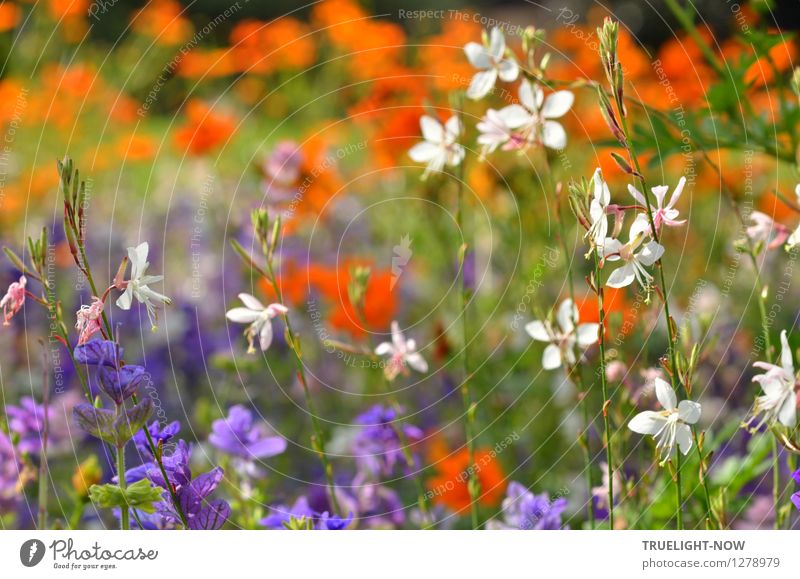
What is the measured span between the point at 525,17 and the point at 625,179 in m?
2.74

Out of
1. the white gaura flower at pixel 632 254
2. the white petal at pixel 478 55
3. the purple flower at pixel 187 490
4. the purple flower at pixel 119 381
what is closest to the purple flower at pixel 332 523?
the purple flower at pixel 187 490

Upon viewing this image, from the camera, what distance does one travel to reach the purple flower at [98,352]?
65 cm

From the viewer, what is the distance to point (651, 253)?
2.04 feet

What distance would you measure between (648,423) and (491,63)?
35cm

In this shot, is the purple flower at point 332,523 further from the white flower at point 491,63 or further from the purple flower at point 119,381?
the white flower at point 491,63

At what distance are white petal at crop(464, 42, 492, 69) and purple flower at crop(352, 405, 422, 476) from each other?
33 centimetres

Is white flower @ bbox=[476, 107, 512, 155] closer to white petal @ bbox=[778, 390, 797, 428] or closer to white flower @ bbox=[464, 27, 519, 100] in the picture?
white flower @ bbox=[464, 27, 519, 100]

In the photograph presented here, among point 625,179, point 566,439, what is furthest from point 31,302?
point 625,179

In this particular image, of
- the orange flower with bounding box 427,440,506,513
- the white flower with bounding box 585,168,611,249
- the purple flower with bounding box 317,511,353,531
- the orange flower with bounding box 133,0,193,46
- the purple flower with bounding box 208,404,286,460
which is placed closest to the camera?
the white flower with bounding box 585,168,611,249

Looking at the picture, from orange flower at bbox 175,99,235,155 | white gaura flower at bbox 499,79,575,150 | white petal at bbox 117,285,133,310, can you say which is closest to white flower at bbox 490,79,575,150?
white gaura flower at bbox 499,79,575,150

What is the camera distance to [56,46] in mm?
2875

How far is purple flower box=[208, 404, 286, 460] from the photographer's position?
85cm
